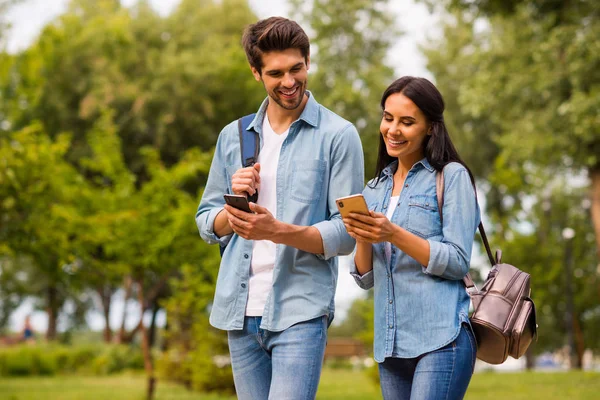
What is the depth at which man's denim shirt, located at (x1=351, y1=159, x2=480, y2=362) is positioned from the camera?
301cm

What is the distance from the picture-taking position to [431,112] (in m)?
3.18

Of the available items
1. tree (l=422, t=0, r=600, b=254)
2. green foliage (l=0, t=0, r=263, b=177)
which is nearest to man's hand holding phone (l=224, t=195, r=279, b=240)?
tree (l=422, t=0, r=600, b=254)

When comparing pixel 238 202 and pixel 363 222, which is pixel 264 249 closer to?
pixel 238 202

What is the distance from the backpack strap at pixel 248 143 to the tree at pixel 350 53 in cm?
1906

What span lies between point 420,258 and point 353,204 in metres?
0.41

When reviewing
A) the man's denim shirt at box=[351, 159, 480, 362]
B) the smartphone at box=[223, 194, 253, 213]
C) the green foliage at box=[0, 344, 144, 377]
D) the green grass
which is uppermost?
the smartphone at box=[223, 194, 253, 213]

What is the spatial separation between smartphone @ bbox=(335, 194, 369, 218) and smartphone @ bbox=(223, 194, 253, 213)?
1.10ft

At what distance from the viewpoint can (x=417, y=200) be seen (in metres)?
3.17

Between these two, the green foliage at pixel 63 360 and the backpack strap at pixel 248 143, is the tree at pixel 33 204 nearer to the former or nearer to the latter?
the backpack strap at pixel 248 143

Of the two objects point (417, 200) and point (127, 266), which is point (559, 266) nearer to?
point (127, 266)

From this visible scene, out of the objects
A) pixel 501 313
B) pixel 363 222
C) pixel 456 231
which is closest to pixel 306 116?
pixel 363 222

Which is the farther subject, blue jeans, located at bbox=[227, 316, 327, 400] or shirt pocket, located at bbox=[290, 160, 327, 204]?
shirt pocket, located at bbox=[290, 160, 327, 204]

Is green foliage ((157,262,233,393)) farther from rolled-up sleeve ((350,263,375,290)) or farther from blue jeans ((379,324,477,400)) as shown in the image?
blue jeans ((379,324,477,400))

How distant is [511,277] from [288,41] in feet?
4.14
